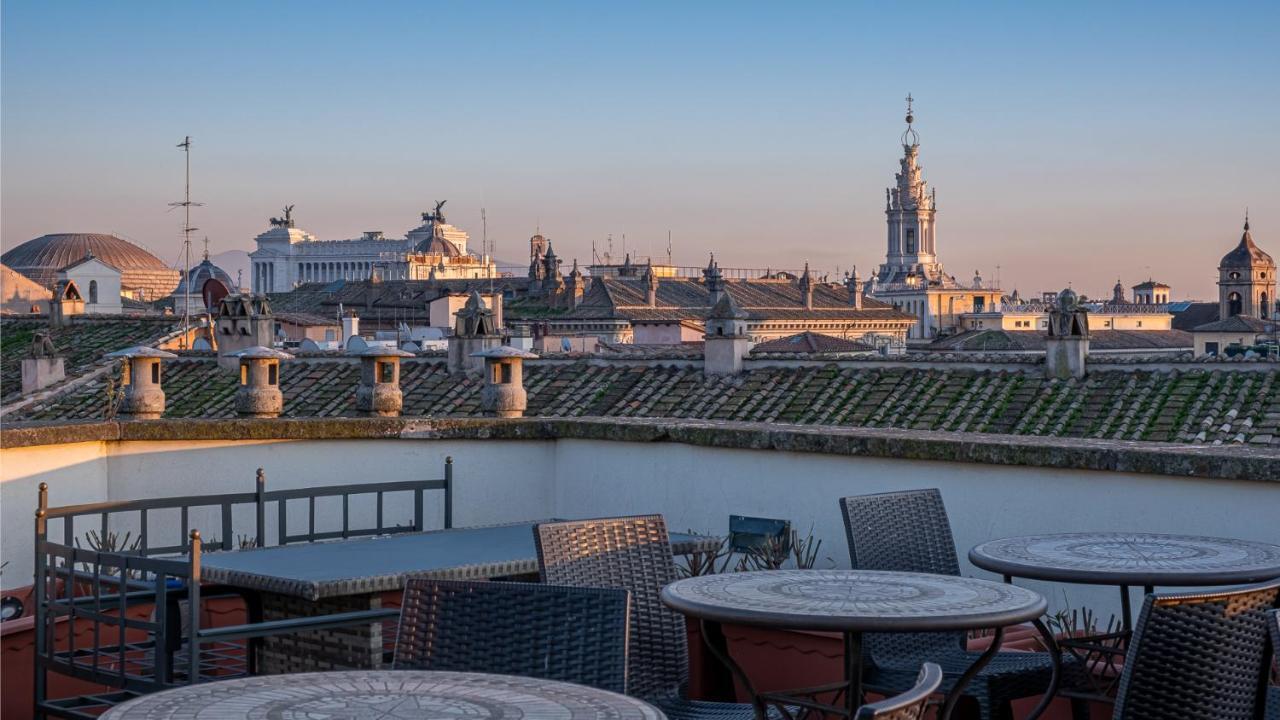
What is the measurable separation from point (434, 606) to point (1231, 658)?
75.7 inches

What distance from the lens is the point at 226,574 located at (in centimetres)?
537

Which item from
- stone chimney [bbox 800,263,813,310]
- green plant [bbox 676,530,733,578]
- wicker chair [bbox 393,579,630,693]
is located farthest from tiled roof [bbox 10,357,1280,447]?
stone chimney [bbox 800,263,813,310]

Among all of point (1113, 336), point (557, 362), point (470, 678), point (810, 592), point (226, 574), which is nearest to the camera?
point (470, 678)

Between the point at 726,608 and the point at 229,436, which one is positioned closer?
the point at 726,608

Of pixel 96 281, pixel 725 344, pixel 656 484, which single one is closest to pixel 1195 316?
pixel 96 281

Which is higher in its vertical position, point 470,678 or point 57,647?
point 470,678

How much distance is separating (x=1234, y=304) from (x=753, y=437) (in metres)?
112

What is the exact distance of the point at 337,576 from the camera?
5.29 m

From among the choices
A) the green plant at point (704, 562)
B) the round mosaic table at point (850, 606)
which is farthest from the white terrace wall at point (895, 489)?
the round mosaic table at point (850, 606)

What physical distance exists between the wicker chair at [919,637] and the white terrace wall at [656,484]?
1103 millimetres

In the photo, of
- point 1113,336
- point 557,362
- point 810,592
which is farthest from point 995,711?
point 1113,336

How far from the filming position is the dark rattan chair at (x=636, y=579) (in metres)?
4.77

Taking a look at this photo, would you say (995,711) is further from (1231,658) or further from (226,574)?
(226,574)

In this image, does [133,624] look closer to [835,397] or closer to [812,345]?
[835,397]
